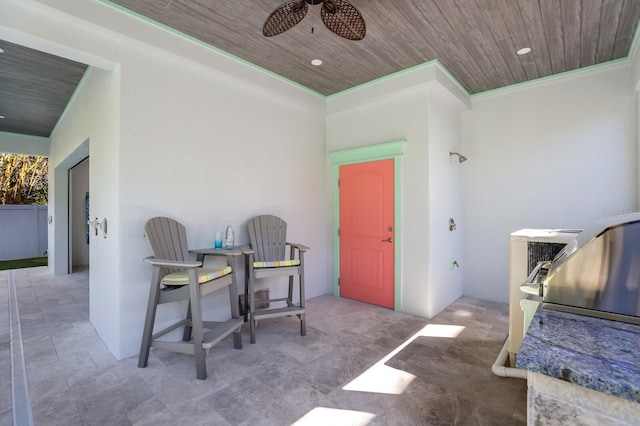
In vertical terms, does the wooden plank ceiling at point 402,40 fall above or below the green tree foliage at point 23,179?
above

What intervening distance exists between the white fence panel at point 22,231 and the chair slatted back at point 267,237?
8.55 meters

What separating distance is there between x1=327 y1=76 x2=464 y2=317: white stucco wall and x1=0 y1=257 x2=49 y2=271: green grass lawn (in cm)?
815

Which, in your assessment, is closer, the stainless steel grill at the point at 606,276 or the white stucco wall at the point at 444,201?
the stainless steel grill at the point at 606,276

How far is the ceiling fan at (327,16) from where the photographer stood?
83.5 inches

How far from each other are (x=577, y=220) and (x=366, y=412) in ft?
11.5

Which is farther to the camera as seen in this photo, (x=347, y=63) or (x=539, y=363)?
(x=347, y=63)

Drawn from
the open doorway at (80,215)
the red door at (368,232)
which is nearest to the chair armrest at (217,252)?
the red door at (368,232)

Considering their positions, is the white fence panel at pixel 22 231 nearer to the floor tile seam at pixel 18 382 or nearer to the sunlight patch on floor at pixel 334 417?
the floor tile seam at pixel 18 382

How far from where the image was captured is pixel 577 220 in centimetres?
364

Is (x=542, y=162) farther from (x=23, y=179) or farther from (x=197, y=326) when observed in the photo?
(x=23, y=179)

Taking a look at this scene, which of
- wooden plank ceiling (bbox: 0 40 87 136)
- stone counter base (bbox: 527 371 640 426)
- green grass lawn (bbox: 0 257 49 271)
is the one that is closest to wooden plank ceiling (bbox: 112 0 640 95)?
wooden plank ceiling (bbox: 0 40 87 136)

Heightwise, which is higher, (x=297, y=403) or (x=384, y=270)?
(x=384, y=270)

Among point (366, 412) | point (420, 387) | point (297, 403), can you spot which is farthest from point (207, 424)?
point (420, 387)

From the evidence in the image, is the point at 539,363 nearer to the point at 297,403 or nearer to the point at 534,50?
the point at 297,403
